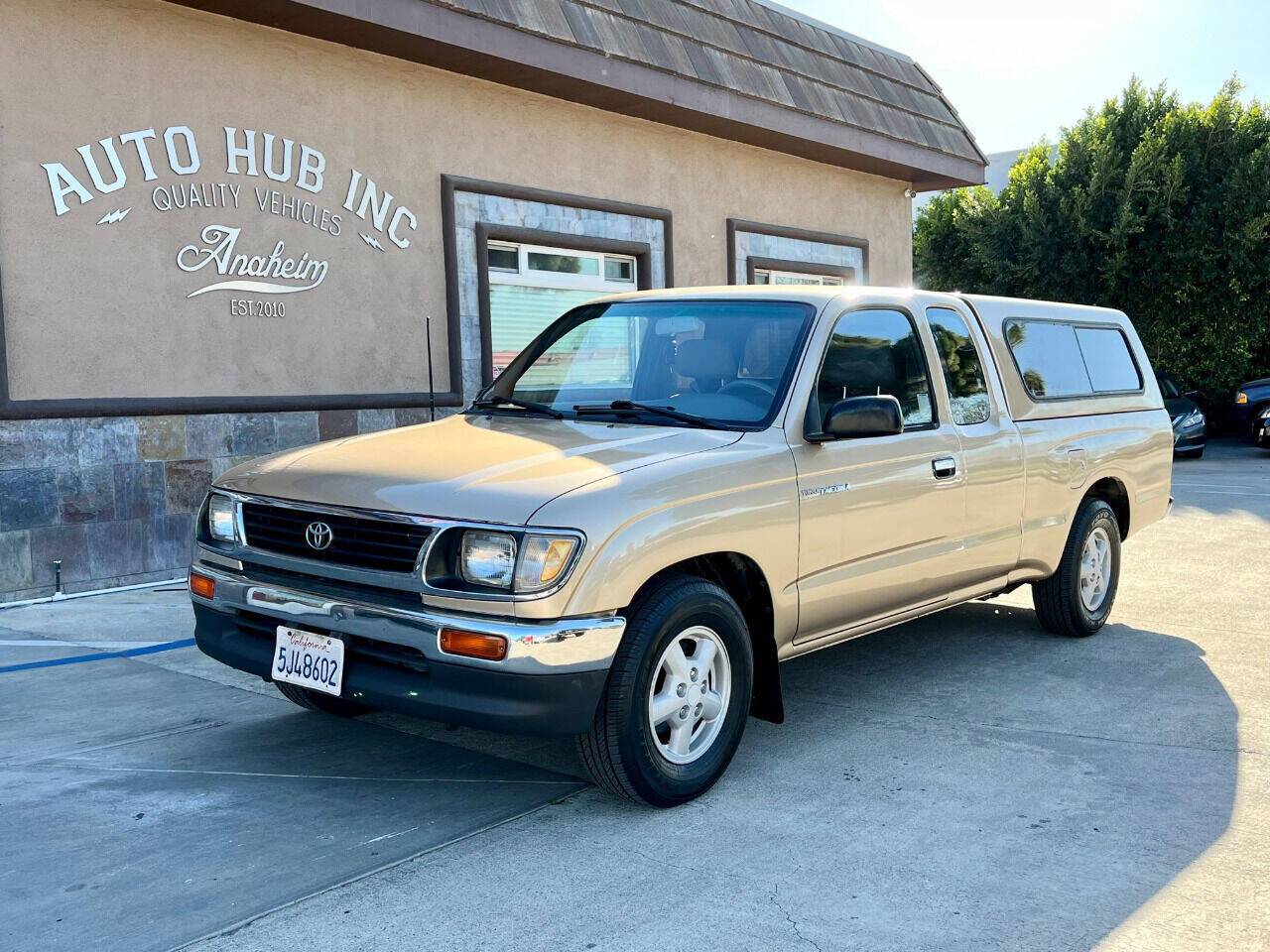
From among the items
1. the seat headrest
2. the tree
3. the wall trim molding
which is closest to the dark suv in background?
the tree

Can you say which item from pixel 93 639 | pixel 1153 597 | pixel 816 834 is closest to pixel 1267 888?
pixel 816 834

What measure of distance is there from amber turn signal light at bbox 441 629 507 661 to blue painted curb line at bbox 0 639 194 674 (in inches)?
130

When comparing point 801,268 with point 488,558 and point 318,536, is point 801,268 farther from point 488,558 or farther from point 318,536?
point 488,558

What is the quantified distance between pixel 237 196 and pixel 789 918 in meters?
7.27

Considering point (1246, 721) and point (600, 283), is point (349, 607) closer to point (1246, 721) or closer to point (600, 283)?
point (1246, 721)

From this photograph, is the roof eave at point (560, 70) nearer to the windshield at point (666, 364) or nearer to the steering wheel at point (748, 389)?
the windshield at point (666, 364)

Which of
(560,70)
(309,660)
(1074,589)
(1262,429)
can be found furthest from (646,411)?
(1262,429)

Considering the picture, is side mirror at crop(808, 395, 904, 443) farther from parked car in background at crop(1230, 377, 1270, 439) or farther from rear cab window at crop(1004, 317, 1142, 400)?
parked car in background at crop(1230, 377, 1270, 439)

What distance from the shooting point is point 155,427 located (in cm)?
837

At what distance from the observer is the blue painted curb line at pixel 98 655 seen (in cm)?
593

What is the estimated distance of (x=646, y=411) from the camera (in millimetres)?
4766

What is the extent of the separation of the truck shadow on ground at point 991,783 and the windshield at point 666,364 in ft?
4.53

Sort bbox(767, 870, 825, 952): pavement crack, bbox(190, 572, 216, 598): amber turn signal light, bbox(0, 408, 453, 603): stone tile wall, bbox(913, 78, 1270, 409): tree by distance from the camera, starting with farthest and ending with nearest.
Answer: bbox(913, 78, 1270, 409): tree → bbox(0, 408, 453, 603): stone tile wall → bbox(190, 572, 216, 598): amber turn signal light → bbox(767, 870, 825, 952): pavement crack

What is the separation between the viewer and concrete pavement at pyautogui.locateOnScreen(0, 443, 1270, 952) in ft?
10.4
